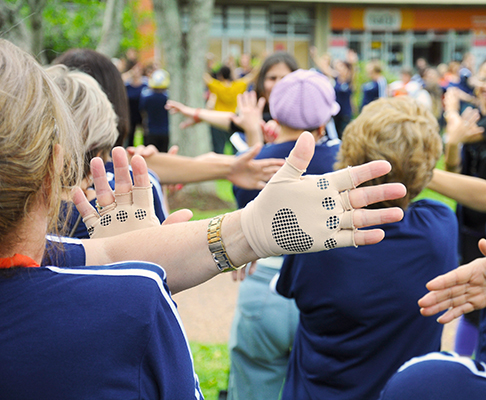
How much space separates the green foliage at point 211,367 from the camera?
3.43 meters

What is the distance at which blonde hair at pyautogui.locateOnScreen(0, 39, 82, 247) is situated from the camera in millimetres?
958

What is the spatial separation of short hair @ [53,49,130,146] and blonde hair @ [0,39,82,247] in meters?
1.41

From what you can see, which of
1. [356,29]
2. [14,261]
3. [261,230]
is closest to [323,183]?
[261,230]

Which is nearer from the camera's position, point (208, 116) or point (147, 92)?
point (208, 116)

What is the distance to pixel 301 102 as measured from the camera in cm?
264

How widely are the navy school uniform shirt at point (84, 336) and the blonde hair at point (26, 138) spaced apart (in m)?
0.15

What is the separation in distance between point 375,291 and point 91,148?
47.6 inches

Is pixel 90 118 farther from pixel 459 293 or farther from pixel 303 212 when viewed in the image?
pixel 459 293

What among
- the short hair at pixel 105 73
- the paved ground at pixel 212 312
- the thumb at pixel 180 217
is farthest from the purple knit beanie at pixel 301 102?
the paved ground at pixel 212 312

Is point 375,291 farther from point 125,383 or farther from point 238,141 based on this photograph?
point 238,141

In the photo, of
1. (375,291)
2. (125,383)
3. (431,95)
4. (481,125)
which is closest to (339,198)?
(125,383)

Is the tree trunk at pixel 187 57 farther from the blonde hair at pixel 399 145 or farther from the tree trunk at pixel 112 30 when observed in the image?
the blonde hair at pixel 399 145

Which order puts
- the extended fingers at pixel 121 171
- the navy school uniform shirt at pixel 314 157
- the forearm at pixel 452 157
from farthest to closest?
the forearm at pixel 452 157, the navy school uniform shirt at pixel 314 157, the extended fingers at pixel 121 171

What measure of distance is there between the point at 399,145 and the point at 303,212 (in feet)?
2.63
